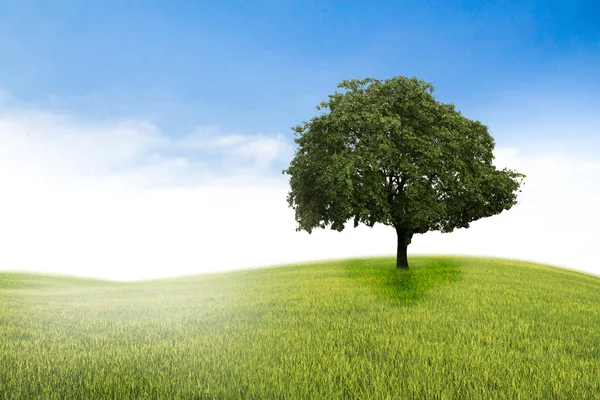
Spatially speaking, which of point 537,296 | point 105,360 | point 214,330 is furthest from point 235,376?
point 537,296

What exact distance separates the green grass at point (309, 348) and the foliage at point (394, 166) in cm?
943

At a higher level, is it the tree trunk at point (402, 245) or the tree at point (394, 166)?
the tree at point (394, 166)

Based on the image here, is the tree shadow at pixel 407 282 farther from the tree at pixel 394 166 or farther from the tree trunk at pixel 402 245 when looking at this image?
the tree at pixel 394 166

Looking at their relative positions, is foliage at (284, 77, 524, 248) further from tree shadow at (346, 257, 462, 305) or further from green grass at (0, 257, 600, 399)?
green grass at (0, 257, 600, 399)

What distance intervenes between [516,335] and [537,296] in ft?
33.5

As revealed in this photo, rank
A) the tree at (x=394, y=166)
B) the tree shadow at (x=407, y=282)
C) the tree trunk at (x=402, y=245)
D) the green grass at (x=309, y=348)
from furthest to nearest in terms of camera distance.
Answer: the tree trunk at (x=402, y=245) → the tree at (x=394, y=166) → the tree shadow at (x=407, y=282) → the green grass at (x=309, y=348)

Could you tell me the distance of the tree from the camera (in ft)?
94.5

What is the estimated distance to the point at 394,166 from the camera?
29.2 m

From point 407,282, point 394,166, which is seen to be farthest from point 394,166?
point 407,282

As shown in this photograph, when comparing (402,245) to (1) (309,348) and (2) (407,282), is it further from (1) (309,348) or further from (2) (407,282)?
(1) (309,348)

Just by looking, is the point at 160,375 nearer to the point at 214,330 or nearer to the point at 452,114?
the point at 214,330

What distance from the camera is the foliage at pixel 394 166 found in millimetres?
28797

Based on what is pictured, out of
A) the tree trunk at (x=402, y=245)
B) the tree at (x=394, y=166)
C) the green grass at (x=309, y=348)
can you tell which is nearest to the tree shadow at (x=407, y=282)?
the green grass at (x=309, y=348)

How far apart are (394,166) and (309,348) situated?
20.2 meters
